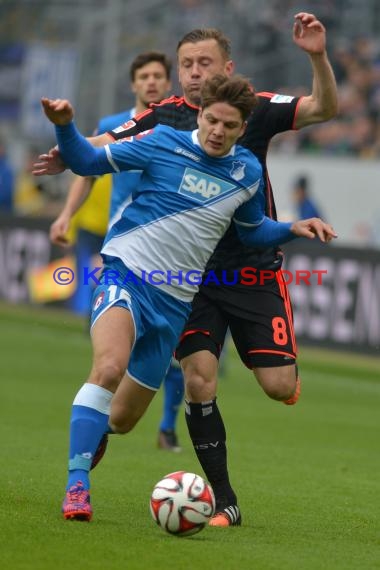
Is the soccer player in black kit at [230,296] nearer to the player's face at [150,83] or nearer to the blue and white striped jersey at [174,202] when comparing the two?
the blue and white striped jersey at [174,202]

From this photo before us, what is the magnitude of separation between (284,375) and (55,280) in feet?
41.7

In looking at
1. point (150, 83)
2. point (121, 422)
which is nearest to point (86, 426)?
point (121, 422)

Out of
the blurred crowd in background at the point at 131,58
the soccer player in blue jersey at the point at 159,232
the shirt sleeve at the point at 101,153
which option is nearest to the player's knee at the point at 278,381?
the soccer player in blue jersey at the point at 159,232

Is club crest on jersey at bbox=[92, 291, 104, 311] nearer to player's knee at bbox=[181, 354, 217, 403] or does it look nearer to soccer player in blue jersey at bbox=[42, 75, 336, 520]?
soccer player in blue jersey at bbox=[42, 75, 336, 520]

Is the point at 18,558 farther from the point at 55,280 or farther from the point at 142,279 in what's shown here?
the point at 55,280

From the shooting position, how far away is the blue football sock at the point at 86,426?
6.22 m

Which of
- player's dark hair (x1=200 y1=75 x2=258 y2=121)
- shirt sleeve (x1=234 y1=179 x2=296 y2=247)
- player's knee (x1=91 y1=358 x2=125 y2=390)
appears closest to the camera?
player's knee (x1=91 y1=358 x2=125 y2=390)

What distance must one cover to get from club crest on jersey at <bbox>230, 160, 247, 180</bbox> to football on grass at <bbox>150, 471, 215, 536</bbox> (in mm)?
1647

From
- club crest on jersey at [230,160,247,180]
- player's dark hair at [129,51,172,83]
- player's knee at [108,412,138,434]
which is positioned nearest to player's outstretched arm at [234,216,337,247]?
club crest on jersey at [230,160,247,180]

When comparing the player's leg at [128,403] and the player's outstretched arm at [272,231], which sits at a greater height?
the player's outstretched arm at [272,231]

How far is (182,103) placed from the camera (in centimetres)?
720

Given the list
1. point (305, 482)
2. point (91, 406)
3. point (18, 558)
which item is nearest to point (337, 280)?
point (305, 482)

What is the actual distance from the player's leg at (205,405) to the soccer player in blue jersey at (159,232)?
202 millimetres

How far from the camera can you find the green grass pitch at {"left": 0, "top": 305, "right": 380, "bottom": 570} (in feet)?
18.2
